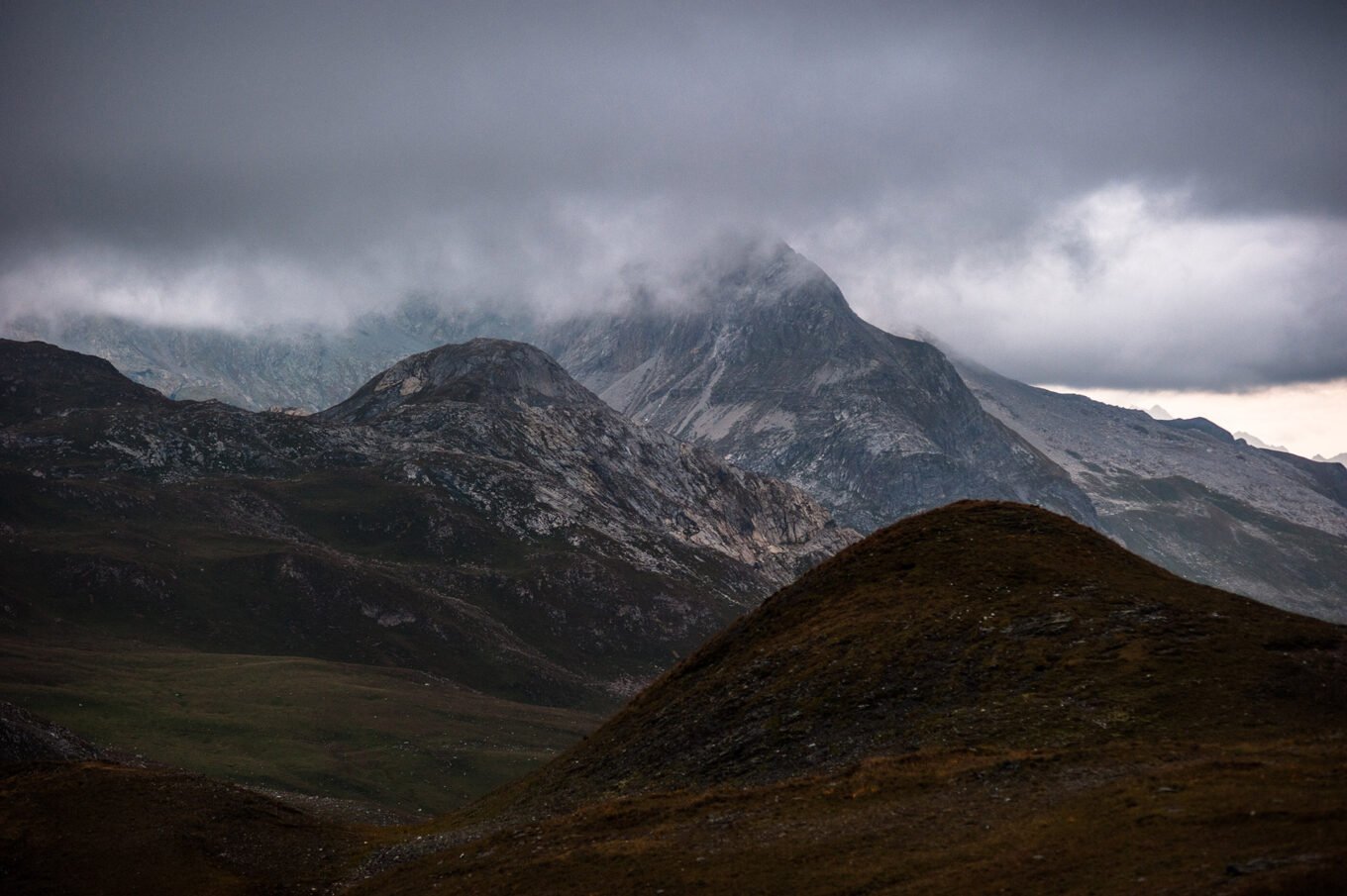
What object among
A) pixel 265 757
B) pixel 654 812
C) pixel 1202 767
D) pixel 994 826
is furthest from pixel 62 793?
pixel 265 757

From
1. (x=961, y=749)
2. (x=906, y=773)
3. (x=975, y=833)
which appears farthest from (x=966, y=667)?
(x=975, y=833)

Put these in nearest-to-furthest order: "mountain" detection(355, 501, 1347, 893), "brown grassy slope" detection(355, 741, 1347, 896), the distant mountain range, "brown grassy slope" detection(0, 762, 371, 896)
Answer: "brown grassy slope" detection(355, 741, 1347, 896) < "mountain" detection(355, 501, 1347, 893) < the distant mountain range < "brown grassy slope" detection(0, 762, 371, 896)

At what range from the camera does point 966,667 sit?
72.1 meters

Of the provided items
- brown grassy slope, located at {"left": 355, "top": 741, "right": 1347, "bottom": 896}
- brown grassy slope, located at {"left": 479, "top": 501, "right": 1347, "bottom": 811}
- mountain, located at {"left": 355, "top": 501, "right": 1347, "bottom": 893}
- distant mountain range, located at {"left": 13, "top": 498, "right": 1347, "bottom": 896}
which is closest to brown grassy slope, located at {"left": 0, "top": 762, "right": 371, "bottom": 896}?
distant mountain range, located at {"left": 13, "top": 498, "right": 1347, "bottom": 896}

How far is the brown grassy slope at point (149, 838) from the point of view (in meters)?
71.8

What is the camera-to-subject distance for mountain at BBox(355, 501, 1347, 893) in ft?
144

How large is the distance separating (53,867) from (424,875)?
26533 millimetres

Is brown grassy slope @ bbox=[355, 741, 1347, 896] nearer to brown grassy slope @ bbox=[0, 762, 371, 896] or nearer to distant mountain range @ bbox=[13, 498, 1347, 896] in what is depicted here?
distant mountain range @ bbox=[13, 498, 1347, 896]

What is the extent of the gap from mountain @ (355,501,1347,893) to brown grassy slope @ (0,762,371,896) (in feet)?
28.0

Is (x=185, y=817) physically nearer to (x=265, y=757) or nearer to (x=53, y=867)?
(x=53, y=867)

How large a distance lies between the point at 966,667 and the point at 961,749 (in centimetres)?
1045

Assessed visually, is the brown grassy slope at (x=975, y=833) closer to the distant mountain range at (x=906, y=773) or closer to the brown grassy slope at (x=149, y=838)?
the distant mountain range at (x=906, y=773)

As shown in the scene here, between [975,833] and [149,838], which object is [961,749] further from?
[149,838]

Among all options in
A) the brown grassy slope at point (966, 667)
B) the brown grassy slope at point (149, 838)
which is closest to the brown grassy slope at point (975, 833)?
the brown grassy slope at point (966, 667)
